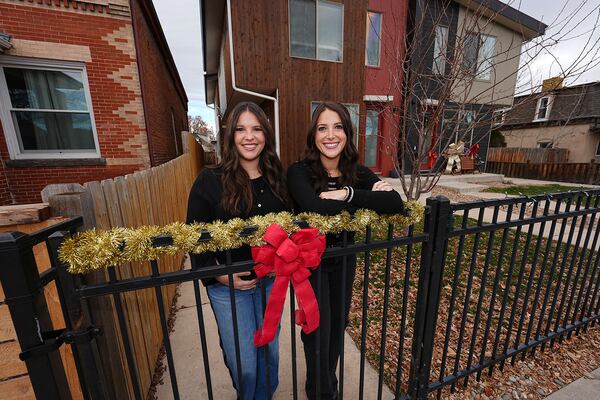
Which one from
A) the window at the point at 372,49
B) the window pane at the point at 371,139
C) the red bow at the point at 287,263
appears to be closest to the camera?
the red bow at the point at 287,263

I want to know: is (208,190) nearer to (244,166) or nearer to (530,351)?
(244,166)

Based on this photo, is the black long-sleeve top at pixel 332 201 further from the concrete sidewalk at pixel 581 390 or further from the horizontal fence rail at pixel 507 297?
the concrete sidewalk at pixel 581 390

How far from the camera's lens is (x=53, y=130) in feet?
16.1

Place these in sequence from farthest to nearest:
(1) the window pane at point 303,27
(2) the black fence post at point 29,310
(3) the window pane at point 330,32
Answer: (3) the window pane at point 330,32, (1) the window pane at point 303,27, (2) the black fence post at point 29,310

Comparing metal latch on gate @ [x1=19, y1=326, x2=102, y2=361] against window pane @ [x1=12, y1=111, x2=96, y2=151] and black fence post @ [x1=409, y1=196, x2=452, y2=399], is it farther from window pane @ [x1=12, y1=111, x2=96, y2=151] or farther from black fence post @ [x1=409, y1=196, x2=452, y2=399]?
window pane @ [x1=12, y1=111, x2=96, y2=151]

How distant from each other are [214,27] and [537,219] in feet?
36.6

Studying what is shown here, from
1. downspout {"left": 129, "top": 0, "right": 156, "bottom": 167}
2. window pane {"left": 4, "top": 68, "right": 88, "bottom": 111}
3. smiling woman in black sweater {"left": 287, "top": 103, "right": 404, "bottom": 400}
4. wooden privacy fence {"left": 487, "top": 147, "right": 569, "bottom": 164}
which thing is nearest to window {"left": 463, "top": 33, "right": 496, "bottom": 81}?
smiling woman in black sweater {"left": 287, "top": 103, "right": 404, "bottom": 400}

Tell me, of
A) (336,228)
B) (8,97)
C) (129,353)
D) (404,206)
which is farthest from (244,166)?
(8,97)

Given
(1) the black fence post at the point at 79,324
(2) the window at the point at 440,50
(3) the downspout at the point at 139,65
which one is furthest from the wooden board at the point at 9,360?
(3) the downspout at the point at 139,65

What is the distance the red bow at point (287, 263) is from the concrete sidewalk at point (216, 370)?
1181 mm

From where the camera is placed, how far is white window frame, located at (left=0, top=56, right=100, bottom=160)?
448cm

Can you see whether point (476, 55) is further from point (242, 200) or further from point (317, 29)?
point (317, 29)

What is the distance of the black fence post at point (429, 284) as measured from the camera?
1516 millimetres

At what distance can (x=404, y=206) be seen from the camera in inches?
57.8
